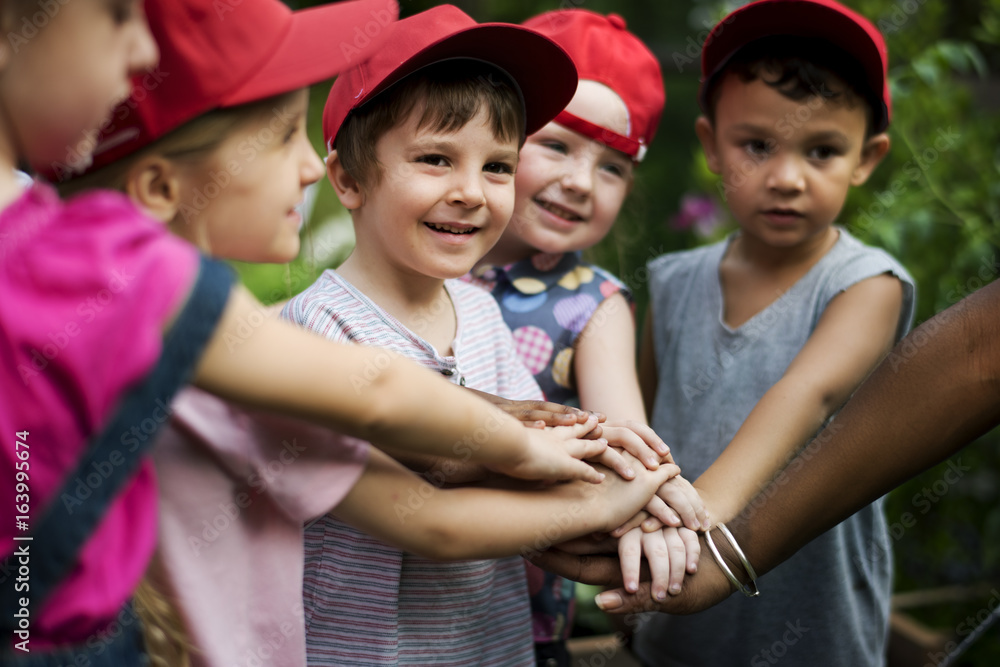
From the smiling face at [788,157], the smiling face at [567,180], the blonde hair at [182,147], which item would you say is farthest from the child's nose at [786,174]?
the blonde hair at [182,147]

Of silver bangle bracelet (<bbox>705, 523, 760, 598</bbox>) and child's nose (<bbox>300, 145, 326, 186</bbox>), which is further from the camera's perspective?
silver bangle bracelet (<bbox>705, 523, 760, 598</bbox>)

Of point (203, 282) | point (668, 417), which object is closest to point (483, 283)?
point (668, 417)

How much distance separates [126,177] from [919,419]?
141cm

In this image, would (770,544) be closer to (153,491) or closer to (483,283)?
(483,283)

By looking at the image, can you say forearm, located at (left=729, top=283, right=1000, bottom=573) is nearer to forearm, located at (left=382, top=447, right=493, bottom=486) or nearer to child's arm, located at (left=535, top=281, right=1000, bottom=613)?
child's arm, located at (left=535, top=281, right=1000, bottom=613)

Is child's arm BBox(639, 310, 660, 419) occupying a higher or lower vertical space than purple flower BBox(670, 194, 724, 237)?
higher

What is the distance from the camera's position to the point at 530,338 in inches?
77.7

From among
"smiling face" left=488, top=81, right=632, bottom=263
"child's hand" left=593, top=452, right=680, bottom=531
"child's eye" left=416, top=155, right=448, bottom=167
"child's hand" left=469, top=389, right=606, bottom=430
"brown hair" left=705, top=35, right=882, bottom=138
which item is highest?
"brown hair" left=705, top=35, right=882, bottom=138

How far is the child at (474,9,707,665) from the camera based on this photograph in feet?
6.42

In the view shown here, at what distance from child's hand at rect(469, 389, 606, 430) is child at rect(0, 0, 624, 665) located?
518mm

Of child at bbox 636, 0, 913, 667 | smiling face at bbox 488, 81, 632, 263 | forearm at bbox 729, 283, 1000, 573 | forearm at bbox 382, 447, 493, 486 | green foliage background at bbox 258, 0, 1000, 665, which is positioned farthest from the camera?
green foliage background at bbox 258, 0, 1000, 665

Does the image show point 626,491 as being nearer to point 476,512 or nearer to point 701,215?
point 476,512

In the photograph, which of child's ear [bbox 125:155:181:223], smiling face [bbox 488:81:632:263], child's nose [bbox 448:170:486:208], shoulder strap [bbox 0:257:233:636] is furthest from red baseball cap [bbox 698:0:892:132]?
shoulder strap [bbox 0:257:233:636]

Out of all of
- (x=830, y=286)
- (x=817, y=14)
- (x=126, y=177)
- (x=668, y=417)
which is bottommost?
(x=668, y=417)
